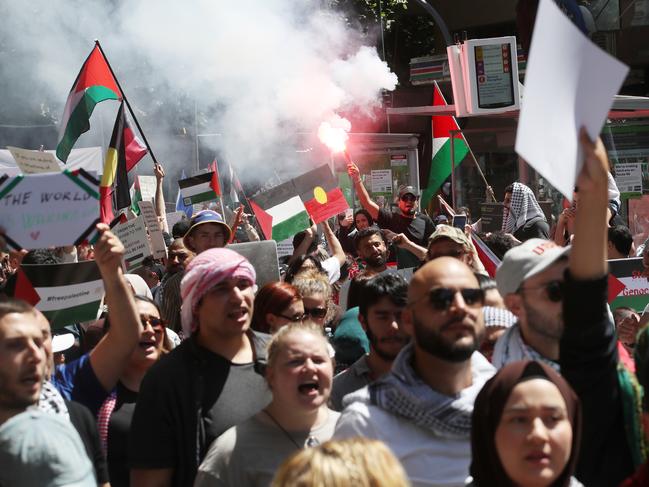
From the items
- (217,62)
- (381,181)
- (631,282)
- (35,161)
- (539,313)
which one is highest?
(217,62)

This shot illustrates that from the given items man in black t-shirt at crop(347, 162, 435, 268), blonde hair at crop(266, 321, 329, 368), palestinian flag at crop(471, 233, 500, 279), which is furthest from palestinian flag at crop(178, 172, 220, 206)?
blonde hair at crop(266, 321, 329, 368)

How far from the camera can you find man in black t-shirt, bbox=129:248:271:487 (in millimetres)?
3533

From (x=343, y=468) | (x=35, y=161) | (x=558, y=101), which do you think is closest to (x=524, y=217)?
(x=35, y=161)

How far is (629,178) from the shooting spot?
41.0 feet

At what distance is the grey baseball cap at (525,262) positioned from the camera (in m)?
3.32

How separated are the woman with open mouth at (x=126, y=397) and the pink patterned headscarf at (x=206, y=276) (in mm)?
298

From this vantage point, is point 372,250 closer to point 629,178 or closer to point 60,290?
point 60,290

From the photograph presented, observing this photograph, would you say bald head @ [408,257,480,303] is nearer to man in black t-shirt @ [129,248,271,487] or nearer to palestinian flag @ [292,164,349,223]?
man in black t-shirt @ [129,248,271,487]

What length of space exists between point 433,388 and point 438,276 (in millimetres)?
361

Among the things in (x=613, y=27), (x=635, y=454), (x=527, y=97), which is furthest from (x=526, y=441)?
(x=613, y=27)

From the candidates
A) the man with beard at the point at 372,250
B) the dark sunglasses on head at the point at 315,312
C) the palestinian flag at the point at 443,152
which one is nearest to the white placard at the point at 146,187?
the palestinian flag at the point at 443,152

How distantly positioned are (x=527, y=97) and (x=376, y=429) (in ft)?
3.59

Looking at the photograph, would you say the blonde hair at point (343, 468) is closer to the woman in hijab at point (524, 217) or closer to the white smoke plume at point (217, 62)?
the woman in hijab at point (524, 217)

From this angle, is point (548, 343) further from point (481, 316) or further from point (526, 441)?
point (526, 441)
